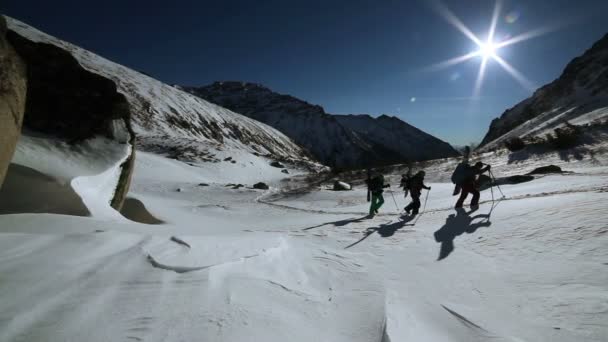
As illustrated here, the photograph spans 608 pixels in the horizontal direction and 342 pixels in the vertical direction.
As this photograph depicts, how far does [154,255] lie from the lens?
2984mm

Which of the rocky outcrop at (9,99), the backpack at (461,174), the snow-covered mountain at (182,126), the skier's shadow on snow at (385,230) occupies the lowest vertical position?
the skier's shadow on snow at (385,230)

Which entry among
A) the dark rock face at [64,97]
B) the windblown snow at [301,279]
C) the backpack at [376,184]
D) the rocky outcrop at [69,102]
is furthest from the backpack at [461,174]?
the dark rock face at [64,97]

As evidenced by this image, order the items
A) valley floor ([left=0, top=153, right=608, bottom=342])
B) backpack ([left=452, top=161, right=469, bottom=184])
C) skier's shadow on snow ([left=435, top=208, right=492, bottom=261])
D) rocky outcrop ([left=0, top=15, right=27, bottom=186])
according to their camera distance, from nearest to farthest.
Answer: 1. valley floor ([left=0, top=153, right=608, bottom=342])
2. rocky outcrop ([left=0, top=15, right=27, bottom=186])
3. skier's shadow on snow ([left=435, top=208, right=492, bottom=261])
4. backpack ([left=452, top=161, right=469, bottom=184])

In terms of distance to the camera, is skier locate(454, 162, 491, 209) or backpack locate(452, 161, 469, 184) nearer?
skier locate(454, 162, 491, 209)

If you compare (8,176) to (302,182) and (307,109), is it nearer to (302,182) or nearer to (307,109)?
(302,182)

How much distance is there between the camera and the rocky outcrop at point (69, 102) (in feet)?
20.4

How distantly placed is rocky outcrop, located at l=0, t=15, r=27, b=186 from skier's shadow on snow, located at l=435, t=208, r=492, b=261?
6260 mm

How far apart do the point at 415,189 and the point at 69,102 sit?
1002 centimetres

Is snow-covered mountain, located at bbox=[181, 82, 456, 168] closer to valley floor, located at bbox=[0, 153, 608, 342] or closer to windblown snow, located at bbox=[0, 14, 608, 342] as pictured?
windblown snow, located at bbox=[0, 14, 608, 342]

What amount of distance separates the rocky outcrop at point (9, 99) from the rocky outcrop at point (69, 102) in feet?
7.97

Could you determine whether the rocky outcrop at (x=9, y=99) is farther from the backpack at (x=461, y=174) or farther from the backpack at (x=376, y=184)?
the backpack at (x=461, y=174)

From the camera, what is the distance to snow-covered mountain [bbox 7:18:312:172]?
105 feet

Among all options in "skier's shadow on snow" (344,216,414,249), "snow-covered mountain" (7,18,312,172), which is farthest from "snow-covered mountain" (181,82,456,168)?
"skier's shadow on snow" (344,216,414,249)

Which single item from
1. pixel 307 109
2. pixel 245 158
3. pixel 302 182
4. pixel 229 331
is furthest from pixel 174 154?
pixel 307 109
